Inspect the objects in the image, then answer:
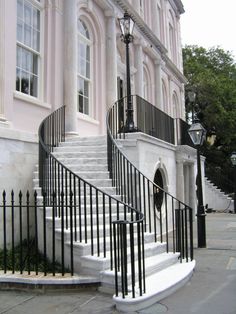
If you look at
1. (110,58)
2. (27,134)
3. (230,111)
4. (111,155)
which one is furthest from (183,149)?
(230,111)

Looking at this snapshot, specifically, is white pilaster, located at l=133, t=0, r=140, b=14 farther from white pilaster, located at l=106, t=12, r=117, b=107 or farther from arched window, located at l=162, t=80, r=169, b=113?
arched window, located at l=162, t=80, r=169, b=113

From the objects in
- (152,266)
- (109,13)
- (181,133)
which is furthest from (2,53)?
(181,133)

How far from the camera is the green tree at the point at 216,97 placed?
3156 cm

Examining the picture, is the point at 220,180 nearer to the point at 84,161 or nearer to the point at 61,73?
the point at 61,73

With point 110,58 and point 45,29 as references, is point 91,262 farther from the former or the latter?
point 110,58

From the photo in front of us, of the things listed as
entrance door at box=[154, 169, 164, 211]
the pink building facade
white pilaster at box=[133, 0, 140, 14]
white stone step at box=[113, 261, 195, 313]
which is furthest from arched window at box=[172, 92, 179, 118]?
white stone step at box=[113, 261, 195, 313]

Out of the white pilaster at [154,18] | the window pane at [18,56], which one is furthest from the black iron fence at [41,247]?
the white pilaster at [154,18]

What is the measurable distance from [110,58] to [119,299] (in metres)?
11.0

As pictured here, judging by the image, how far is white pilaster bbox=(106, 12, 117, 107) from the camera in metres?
14.9

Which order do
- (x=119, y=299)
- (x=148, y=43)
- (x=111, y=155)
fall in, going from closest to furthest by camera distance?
1. (x=119, y=299)
2. (x=111, y=155)
3. (x=148, y=43)

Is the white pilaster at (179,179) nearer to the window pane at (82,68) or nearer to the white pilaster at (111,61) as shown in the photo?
the white pilaster at (111,61)

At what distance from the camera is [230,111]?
3166 cm

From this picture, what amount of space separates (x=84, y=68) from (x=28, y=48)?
3459 mm

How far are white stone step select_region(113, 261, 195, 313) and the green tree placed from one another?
79.8ft
